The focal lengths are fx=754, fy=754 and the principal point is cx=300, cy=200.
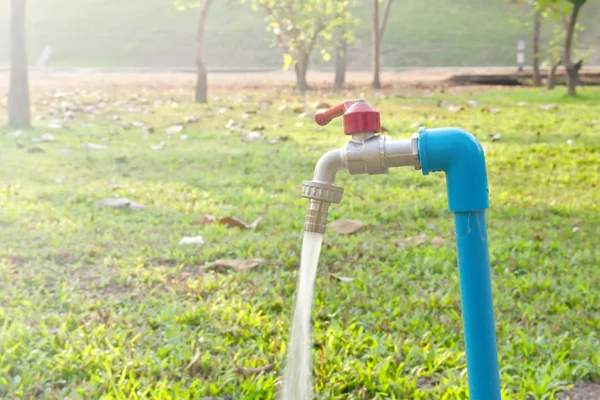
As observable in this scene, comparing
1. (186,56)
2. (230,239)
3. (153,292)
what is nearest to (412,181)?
(230,239)

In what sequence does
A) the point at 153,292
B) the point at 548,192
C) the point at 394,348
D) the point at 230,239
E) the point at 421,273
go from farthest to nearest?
1. the point at 548,192
2. the point at 230,239
3. the point at 421,273
4. the point at 153,292
5. the point at 394,348

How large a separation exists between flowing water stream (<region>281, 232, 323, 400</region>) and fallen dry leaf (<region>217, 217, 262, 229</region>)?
8.66ft

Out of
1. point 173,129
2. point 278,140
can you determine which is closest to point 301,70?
point 173,129

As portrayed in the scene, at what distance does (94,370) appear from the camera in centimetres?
257

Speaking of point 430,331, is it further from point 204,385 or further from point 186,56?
point 186,56

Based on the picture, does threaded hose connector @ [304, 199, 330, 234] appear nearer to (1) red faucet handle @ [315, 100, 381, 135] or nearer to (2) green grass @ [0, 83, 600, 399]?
(1) red faucet handle @ [315, 100, 381, 135]

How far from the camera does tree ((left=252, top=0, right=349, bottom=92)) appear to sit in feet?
51.1

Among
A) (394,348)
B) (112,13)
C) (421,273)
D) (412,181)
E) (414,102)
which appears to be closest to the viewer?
(394,348)

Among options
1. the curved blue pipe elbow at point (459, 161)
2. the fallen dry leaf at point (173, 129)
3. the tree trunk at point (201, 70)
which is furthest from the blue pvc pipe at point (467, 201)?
the tree trunk at point (201, 70)

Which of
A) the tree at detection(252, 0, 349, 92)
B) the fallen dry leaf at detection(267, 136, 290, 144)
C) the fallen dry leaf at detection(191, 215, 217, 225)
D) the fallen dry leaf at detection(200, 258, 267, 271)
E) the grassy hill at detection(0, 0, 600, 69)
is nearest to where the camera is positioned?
the fallen dry leaf at detection(200, 258, 267, 271)

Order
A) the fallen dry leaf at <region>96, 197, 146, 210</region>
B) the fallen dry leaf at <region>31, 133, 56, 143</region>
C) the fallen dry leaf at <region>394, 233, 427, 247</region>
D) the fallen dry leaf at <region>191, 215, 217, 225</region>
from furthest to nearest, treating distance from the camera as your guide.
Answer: the fallen dry leaf at <region>31, 133, 56, 143</region>, the fallen dry leaf at <region>96, 197, 146, 210</region>, the fallen dry leaf at <region>191, 215, 217, 225</region>, the fallen dry leaf at <region>394, 233, 427, 247</region>

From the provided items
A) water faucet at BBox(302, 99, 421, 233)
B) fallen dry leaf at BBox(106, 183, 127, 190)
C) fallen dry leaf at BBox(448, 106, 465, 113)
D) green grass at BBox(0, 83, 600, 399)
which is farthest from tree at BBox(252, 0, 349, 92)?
water faucet at BBox(302, 99, 421, 233)

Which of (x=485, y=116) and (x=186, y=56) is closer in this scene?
(x=485, y=116)

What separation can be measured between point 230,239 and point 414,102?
8.63 meters
